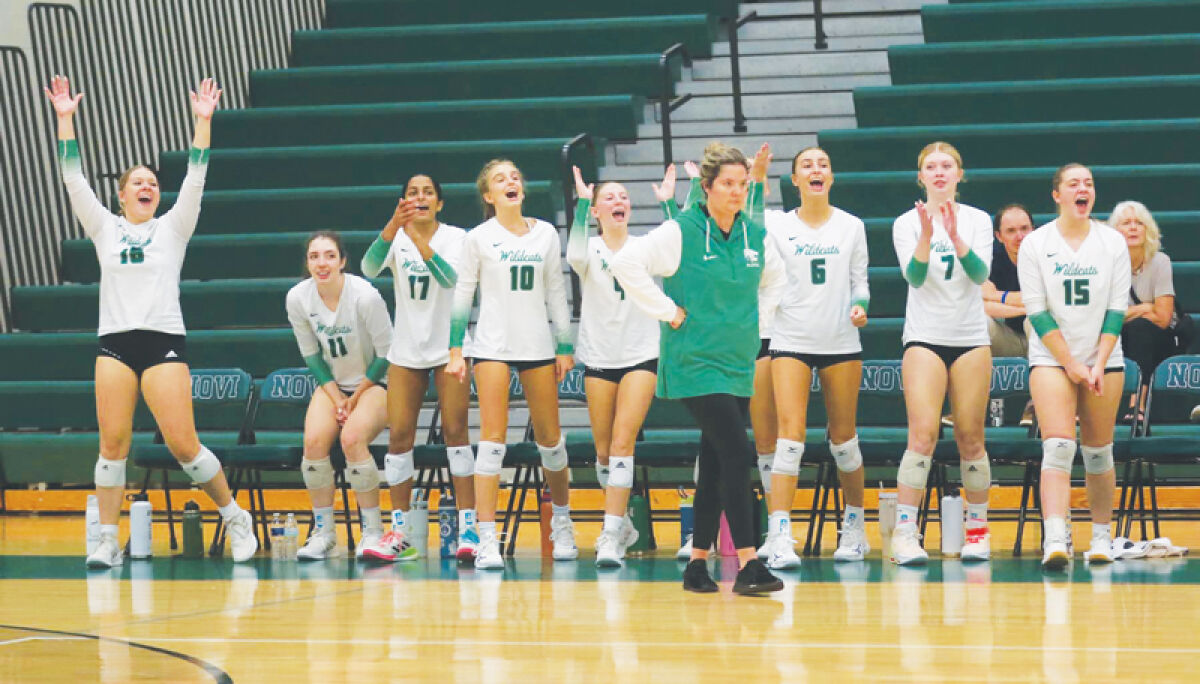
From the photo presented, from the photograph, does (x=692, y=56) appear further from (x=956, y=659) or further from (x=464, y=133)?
(x=956, y=659)

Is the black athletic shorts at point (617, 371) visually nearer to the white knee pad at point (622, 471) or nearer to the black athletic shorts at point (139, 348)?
the white knee pad at point (622, 471)

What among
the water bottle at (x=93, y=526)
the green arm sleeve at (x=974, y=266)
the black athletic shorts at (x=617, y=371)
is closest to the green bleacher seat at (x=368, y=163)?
the water bottle at (x=93, y=526)

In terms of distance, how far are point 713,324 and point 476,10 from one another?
8.02 m

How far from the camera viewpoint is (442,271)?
7.56 metres

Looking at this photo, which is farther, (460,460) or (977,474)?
(460,460)

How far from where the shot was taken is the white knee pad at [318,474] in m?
7.83

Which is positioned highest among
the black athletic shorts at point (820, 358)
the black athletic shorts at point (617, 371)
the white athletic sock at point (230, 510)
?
the black athletic shorts at point (820, 358)

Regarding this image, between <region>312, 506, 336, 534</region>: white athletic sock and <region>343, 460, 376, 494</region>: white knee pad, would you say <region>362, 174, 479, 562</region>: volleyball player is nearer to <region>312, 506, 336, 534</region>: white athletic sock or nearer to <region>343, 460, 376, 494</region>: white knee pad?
<region>343, 460, 376, 494</region>: white knee pad

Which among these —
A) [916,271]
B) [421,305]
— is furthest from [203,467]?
[916,271]

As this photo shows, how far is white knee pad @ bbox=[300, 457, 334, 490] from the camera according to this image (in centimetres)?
783

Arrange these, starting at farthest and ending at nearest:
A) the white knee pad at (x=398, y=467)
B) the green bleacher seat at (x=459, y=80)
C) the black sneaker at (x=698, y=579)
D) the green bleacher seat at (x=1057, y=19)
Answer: the green bleacher seat at (x=459, y=80) < the green bleacher seat at (x=1057, y=19) < the white knee pad at (x=398, y=467) < the black sneaker at (x=698, y=579)

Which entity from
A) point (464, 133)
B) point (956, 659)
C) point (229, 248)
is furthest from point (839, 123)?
point (956, 659)

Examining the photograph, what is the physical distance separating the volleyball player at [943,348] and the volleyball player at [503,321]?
1.61 meters

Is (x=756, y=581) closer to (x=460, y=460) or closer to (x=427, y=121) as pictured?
(x=460, y=460)
